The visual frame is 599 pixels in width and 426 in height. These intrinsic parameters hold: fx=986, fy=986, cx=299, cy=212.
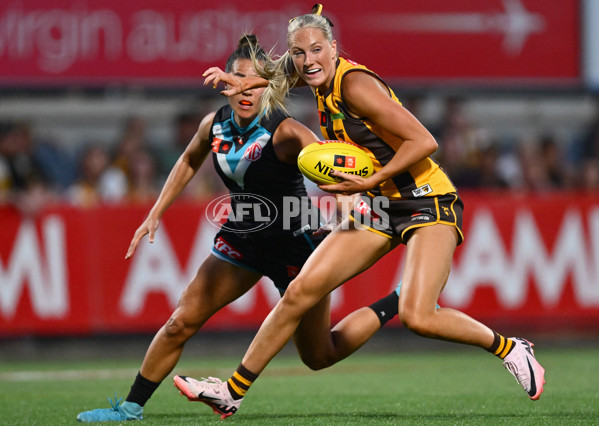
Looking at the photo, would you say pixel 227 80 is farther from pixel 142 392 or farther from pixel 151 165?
pixel 151 165

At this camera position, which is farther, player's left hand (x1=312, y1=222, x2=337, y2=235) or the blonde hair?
player's left hand (x1=312, y1=222, x2=337, y2=235)

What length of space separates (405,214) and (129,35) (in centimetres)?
682

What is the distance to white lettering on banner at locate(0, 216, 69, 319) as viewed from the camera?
10422 mm

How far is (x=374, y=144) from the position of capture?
547 cm

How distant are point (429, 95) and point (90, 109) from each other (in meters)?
4.65

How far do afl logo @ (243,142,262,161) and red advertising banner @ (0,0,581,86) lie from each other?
5481mm

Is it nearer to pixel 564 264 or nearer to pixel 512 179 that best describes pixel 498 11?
pixel 512 179

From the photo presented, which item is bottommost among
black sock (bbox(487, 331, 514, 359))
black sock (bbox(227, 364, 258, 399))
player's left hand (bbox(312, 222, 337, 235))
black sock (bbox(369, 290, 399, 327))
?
black sock (bbox(227, 364, 258, 399))

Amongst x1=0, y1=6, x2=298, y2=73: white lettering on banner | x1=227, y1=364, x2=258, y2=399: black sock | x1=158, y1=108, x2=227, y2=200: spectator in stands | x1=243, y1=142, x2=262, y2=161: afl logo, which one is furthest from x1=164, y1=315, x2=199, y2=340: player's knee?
x1=0, y1=6, x2=298, y2=73: white lettering on banner

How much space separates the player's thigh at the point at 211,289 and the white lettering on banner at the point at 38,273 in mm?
4999

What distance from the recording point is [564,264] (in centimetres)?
1105

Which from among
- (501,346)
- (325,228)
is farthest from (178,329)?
(501,346)

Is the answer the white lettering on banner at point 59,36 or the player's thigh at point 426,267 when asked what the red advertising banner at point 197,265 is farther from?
the player's thigh at point 426,267

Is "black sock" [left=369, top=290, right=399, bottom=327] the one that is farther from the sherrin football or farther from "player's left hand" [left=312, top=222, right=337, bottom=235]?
the sherrin football
